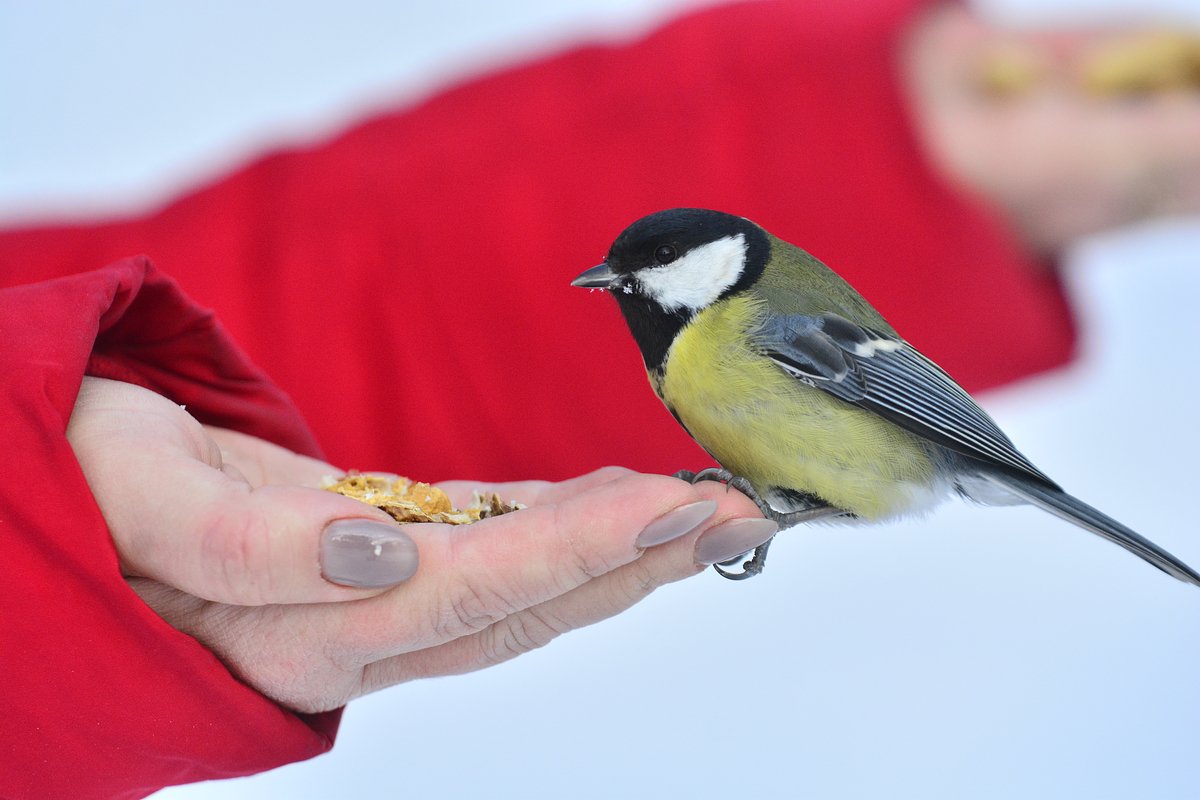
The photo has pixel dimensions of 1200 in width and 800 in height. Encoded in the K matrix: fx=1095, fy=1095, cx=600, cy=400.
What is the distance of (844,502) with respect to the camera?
0.77 meters

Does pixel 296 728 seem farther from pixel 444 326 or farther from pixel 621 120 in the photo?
pixel 621 120

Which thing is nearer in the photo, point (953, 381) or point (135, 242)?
point (953, 381)

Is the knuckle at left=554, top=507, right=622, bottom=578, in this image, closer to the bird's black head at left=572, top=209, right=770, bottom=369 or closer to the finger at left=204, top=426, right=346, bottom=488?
the bird's black head at left=572, top=209, right=770, bottom=369

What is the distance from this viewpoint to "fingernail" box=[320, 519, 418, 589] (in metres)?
0.67

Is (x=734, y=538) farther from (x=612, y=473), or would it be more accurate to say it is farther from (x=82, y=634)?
(x=82, y=634)

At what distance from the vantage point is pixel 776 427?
30.2 inches

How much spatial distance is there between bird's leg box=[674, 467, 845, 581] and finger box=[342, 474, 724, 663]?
57 mm

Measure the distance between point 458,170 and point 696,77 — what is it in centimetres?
41

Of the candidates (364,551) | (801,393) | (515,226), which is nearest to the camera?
(364,551)

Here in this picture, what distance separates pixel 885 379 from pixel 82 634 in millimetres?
570

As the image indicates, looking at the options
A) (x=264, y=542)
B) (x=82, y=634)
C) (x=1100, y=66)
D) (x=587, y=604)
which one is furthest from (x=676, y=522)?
(x=1100, y=66)

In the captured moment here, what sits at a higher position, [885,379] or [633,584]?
[885,379]

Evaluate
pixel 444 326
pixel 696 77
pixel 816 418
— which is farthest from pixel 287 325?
pixel 816 418

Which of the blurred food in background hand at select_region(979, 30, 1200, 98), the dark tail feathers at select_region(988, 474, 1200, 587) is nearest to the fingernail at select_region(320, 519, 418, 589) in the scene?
the dark tail feathers at select_region(988, 474, 1200, 587)
